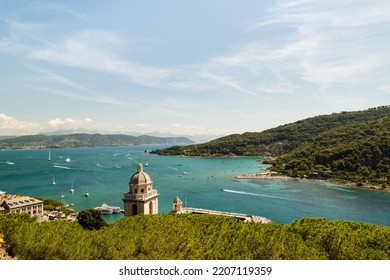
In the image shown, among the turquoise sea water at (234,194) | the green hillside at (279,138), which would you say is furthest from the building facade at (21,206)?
the green hillside at (279,138)

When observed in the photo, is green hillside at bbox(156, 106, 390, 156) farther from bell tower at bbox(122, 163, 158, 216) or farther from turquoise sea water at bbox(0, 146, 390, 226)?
bell tower at bbox(122, 163, 158, 216)

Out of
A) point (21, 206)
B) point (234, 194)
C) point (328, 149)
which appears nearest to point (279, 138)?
point (328, 149)

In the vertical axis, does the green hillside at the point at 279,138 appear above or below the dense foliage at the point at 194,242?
above

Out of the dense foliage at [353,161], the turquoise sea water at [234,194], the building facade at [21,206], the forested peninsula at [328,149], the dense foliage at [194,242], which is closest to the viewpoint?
the dense foliage at [194,242]

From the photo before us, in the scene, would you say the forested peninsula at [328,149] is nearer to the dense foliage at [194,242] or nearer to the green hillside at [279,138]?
the green hillside at [279,138]

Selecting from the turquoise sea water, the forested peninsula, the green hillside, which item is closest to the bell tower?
the turquoise sea water

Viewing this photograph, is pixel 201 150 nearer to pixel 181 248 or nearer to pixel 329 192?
pixel 329 192
